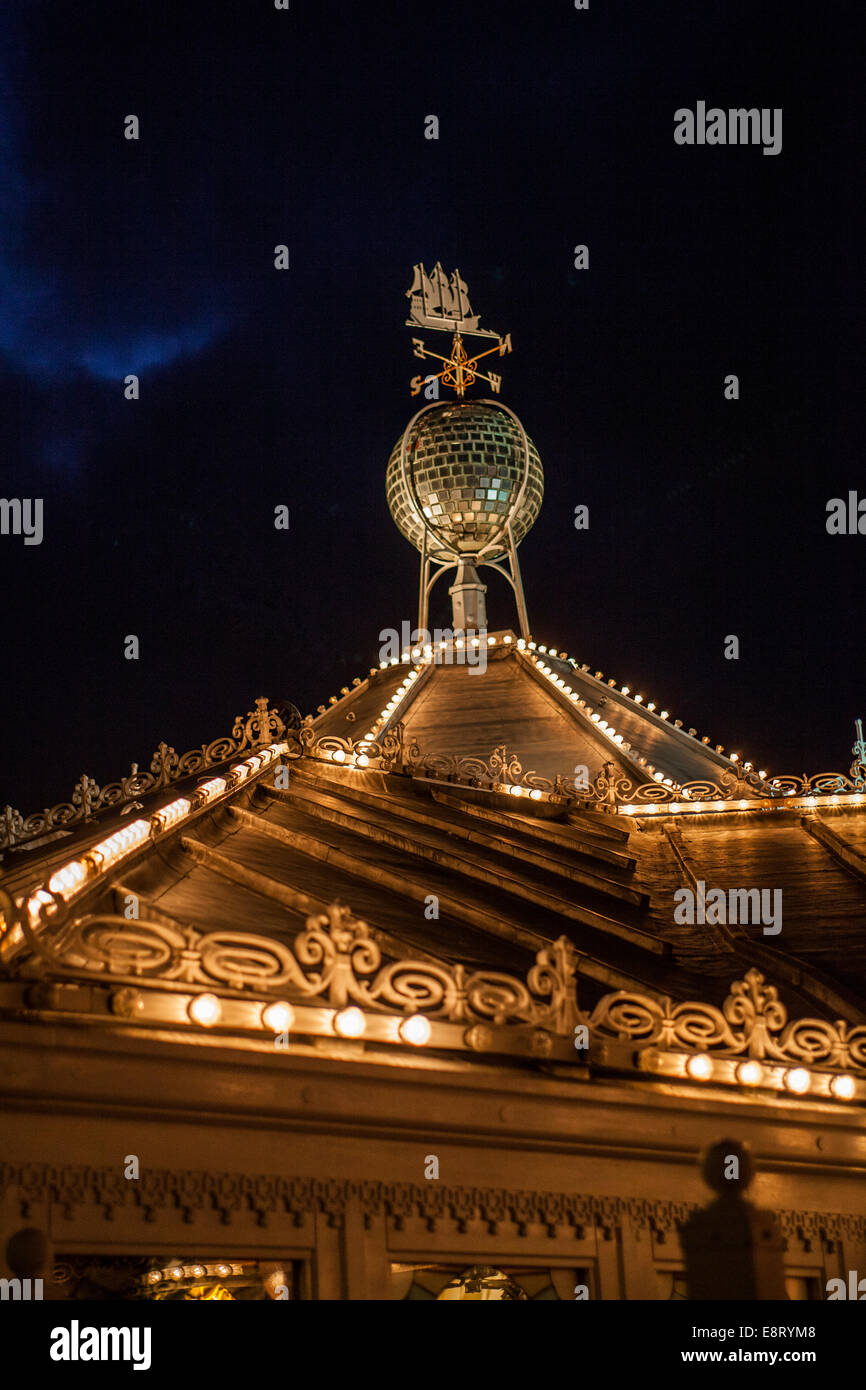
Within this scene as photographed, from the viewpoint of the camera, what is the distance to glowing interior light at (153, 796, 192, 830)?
11.3 meters

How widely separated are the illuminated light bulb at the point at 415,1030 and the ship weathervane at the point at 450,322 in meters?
24.7

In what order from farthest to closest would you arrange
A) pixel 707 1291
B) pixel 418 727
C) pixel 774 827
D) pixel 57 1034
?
pixel 418 727 → pixel 774 827 → pixel 707 1291 → pixel 57 1034

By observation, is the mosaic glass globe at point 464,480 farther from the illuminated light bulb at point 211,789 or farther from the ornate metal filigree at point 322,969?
the ornate metal filigree at point 322,969

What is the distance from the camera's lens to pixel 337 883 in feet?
38.6

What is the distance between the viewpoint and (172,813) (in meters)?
11.7

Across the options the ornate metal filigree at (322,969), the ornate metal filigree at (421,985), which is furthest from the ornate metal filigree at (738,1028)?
the ornate metal filigree at (322,969)

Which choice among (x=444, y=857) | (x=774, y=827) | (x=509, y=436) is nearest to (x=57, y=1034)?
(x=444, y=857)

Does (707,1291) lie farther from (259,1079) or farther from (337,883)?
(337,883)

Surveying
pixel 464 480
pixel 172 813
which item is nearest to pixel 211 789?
pixel 172 813

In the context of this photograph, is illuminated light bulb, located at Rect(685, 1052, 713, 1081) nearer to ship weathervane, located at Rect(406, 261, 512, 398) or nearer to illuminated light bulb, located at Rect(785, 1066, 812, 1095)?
illuminated light bulb, located at Rect(785, 1066, 812, 1095)

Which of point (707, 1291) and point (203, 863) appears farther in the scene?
point (203, 863)

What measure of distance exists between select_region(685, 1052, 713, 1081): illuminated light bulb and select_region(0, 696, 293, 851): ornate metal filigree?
299 inches

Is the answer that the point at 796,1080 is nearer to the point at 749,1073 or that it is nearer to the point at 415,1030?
the point at 749,1073

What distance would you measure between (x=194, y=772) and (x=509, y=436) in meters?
16.6
